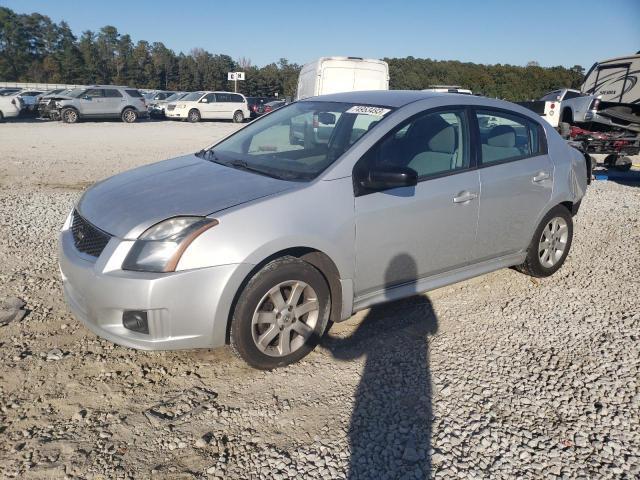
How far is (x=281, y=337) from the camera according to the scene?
322cm

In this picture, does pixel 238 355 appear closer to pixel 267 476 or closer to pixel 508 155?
pixel 267 476

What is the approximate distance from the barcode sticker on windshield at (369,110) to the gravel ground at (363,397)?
1.55 metres

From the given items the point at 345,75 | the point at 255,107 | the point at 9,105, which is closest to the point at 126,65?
the point at 255,107

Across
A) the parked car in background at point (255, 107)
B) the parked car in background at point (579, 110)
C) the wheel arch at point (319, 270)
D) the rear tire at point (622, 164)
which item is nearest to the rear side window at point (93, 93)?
the parked car in background at point (255, 107)

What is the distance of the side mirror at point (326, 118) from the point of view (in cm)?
400

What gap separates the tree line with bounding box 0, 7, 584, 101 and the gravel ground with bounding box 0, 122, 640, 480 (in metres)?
62.4

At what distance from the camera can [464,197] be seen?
3871mm

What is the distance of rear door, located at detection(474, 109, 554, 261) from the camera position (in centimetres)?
410

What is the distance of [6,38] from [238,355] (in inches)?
3640

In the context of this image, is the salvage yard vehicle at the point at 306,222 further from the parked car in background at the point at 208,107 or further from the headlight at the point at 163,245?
the parked car in background at the point at 208,107

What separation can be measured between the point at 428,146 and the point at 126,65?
88.9 metres

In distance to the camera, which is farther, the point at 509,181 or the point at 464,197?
the point at 509,181

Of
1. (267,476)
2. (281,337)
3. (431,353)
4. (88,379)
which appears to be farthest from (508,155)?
(88,379)

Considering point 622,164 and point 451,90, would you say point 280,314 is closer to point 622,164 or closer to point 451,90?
point 451,90
